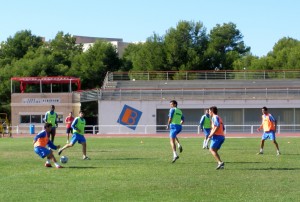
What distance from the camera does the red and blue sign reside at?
59.1 meters

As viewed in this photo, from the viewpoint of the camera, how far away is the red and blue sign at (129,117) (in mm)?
59094

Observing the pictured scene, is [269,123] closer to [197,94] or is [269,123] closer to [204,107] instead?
[204,107]

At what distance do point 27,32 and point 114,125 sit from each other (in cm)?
3980

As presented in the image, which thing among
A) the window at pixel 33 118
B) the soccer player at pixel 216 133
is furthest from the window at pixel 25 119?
the soccer player at pixel 216 133

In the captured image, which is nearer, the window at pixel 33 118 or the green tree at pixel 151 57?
the window at pixel 33 118

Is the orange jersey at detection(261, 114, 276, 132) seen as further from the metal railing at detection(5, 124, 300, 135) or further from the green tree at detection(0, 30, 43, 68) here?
the green tree at detection(0, 30, 43, 68)

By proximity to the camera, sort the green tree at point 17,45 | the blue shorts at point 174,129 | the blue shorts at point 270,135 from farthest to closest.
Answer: the green tree at point 17,45, the blue shorts at point 270,135, the blue shorts at point 174,129

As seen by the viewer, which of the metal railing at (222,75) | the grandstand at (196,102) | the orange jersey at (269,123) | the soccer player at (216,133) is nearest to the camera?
the soccer player at (216,133)

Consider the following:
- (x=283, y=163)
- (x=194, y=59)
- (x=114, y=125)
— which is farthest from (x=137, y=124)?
(x=283, y=163)

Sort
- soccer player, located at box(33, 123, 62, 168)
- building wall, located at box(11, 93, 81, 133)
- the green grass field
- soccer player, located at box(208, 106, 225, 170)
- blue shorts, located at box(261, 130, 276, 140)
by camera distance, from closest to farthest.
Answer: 1. the green grass field
2. soccer player, located at box(208, 106, 225, 170)
3. soccer player, located at box(33, 123, 62, 168)
4. blue shorts, located at box(261, 130, 276, 140)
5. building wall, located at box(11, 93, 81, 133)

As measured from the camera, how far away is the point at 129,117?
2331 inches

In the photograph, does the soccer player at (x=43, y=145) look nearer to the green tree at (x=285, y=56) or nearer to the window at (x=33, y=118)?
the window at (x=33, y=118)

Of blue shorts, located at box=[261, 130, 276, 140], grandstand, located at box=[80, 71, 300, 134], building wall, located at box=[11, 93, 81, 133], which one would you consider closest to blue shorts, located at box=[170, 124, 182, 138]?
blue shorts, located at box=[261, 130, 276, 140]

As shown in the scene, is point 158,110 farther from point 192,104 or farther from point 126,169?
point 126,169
